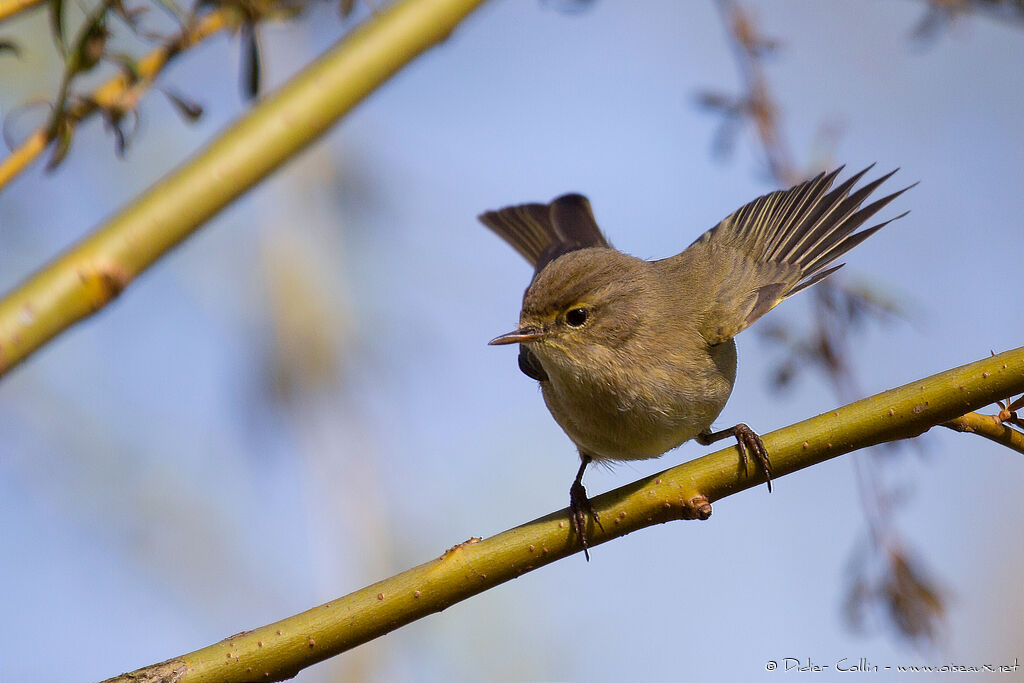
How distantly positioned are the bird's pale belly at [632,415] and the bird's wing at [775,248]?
0.32m

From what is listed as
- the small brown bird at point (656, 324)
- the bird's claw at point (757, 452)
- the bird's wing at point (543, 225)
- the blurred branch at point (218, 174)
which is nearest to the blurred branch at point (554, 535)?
the bird's claw at point (757, 452)

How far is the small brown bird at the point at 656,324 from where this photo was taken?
145 inches

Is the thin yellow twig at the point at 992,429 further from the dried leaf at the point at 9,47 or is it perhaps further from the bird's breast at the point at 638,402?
the dried leaf at the point at 9,47

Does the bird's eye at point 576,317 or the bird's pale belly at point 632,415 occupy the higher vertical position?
the bird's eye at point 576,317

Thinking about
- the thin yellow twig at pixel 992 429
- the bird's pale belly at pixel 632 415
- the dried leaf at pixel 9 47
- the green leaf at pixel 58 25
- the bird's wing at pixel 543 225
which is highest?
the bird's wing at pixel 543 225

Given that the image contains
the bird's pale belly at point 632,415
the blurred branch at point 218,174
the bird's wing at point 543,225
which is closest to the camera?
the blurred branch at point 218,174

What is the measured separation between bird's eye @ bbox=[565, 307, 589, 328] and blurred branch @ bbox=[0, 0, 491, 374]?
2.23m

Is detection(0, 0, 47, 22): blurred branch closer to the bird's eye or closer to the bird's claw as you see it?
the bird's claw

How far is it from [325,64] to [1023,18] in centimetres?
214

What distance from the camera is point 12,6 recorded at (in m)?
1.74

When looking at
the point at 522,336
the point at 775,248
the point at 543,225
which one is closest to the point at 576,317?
the point at 522,336

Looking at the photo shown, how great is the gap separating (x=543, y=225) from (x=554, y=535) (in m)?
2.89

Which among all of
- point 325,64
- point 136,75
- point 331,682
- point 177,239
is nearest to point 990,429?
point 325,64

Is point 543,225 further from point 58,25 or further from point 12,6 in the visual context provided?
point 12,6
